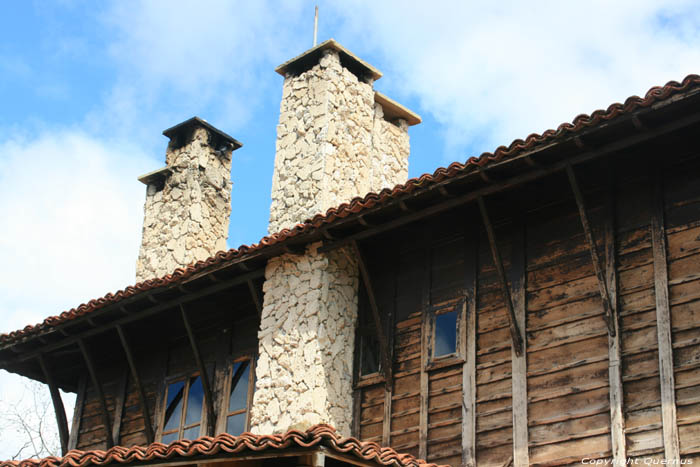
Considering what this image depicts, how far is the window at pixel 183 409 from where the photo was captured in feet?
42.5

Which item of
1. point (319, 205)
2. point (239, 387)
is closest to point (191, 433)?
point (239, 387)

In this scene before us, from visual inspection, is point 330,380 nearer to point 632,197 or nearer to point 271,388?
point 271,388

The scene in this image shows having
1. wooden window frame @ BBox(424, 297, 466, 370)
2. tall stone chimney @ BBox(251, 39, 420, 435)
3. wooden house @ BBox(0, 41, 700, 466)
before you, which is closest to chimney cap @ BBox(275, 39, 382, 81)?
tall stone chimney @ BBox(251, 39, 420, 435)

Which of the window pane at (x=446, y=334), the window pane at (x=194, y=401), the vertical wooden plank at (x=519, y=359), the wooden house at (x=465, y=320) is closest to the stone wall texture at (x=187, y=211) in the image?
the wooden house at (x=465, y=320)

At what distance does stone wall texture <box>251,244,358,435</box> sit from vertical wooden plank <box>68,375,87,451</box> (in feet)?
13.5

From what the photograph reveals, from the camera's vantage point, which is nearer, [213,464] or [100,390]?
[213,464]

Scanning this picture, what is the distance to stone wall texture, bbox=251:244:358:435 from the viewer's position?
1100 centimetres

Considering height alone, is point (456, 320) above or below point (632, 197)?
below

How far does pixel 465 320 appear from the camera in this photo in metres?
10.6

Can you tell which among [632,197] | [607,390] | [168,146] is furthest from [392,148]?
[607,390]

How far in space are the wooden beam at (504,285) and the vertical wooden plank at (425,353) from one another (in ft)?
3.55

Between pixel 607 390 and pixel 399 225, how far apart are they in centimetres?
275

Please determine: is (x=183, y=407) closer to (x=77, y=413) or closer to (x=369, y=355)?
(x=77, y=413)

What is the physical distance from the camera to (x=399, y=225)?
10.6 m
